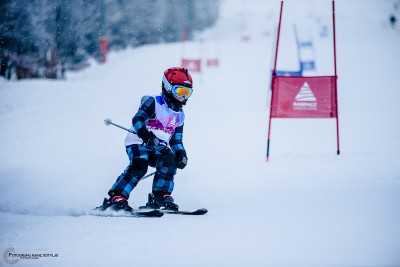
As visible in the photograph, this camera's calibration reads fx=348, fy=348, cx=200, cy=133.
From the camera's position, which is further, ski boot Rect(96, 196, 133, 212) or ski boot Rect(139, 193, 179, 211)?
ski boot Rect(139, 193, 179, 211)

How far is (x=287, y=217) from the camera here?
324cm

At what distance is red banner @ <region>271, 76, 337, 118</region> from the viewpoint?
546 centimetres

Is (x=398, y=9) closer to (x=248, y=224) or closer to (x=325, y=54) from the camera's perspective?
(x=325, y=54)

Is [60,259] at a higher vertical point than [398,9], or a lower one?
lower

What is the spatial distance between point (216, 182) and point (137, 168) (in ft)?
5.48

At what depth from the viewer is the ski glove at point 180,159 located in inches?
154

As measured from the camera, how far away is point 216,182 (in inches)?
200

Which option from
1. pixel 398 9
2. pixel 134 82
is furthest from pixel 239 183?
pixel 398 9

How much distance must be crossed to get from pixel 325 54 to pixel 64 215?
24.3m

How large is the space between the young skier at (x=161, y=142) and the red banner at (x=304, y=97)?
2.10 metres

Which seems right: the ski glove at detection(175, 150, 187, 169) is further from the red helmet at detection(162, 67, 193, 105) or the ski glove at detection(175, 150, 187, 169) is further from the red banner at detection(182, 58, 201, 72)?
the red banner at detection(182, 58, 201, 72)

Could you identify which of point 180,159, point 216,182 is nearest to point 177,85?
point 180,159

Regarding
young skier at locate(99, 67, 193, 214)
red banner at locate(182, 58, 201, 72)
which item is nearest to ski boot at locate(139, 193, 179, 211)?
young skier at locate(99, 67, 193, 214)

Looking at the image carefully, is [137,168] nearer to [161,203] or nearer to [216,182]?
[161,203]
